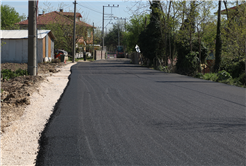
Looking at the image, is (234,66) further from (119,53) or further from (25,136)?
(119,53)

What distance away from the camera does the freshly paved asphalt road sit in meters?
4.82

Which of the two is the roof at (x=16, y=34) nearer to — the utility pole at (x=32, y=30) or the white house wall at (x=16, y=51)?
the white house wall at (x=16, y=51)

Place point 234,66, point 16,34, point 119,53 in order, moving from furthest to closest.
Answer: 1. point 119,53
2. point 16,34
3. point 234,66

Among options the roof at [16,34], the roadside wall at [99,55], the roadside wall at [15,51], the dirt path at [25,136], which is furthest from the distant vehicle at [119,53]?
the dirt path at [25,136]

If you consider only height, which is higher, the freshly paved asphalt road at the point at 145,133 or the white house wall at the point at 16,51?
the white house wall at the point at 16,51

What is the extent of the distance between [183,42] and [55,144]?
81.2ft

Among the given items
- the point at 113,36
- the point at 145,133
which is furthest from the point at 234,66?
the point at 113,36

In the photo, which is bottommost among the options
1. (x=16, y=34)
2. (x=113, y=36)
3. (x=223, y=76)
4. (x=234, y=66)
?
(x=223, y=76)

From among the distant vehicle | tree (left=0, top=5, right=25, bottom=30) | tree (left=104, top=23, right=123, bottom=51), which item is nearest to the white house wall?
tree (left=0, top=5, right=25, bottom=30)

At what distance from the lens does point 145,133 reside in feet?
20.3

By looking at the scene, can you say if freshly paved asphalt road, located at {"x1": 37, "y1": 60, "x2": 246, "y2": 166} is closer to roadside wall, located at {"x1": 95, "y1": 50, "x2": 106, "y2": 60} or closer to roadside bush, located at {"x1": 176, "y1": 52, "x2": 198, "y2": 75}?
roadside bush, located at {"x1": 176, "y1": 52, "x2": 198, "y2": 75}

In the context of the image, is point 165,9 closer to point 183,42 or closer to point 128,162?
point 183,42

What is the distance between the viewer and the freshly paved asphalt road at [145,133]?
482 centimetres

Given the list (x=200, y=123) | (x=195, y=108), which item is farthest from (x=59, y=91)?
(x=200, y=123)
